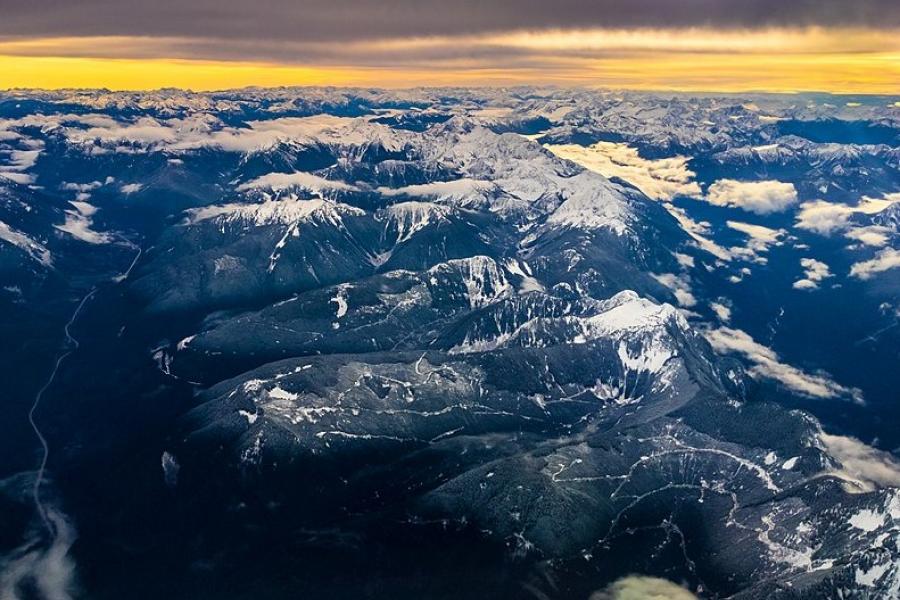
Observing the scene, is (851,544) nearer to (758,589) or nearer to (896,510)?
(896,510)

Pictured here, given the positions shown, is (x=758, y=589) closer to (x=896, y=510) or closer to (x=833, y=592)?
(x=833, y=592)

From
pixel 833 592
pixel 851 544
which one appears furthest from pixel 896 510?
pixel 833 592

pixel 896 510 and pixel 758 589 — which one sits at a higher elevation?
pixel 896 510

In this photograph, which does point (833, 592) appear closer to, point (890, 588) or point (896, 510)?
point (890, 588)

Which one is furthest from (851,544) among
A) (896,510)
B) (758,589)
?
(758,589)

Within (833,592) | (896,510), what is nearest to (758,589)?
(833,592)

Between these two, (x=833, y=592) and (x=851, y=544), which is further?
(x=851, y=544)
